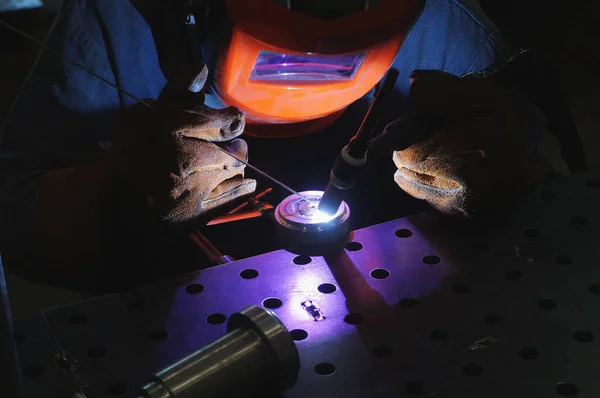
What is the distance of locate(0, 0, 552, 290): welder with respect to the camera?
1132 millimetres

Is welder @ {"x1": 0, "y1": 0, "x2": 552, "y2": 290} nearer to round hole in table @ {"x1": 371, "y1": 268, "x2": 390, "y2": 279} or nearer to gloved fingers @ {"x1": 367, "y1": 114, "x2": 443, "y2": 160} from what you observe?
gloved fingers @ {"x1": 367, "y1": 114, "x2": 443, "y2": 160}

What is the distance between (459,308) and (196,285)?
376 millimetres

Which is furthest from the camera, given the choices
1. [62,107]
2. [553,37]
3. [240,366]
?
[553,37]

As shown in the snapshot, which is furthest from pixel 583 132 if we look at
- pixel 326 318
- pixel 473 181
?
pixel 326 318

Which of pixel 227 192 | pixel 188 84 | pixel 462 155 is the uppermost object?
pixel 188 84

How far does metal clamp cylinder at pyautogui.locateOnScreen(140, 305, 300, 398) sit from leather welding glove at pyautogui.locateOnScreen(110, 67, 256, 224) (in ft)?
1.63

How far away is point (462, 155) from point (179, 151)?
517mm

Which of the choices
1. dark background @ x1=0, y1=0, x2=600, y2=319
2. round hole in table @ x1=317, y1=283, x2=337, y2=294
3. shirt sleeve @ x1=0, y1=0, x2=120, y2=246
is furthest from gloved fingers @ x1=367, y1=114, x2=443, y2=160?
dark background @ x1=0, y1=0, x2=600, y2=319

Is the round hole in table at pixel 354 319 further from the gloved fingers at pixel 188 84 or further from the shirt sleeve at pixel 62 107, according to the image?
the shirt sleeve at pixel 62 107

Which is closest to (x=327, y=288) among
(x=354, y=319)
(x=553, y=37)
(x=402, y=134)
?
(x=354, y=319)

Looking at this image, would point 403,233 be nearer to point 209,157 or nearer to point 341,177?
point 341,177

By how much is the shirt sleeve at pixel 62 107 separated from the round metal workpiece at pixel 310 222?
1.84 feet

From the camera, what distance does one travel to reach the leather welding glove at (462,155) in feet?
3.76

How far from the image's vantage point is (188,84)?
45.0 inches
